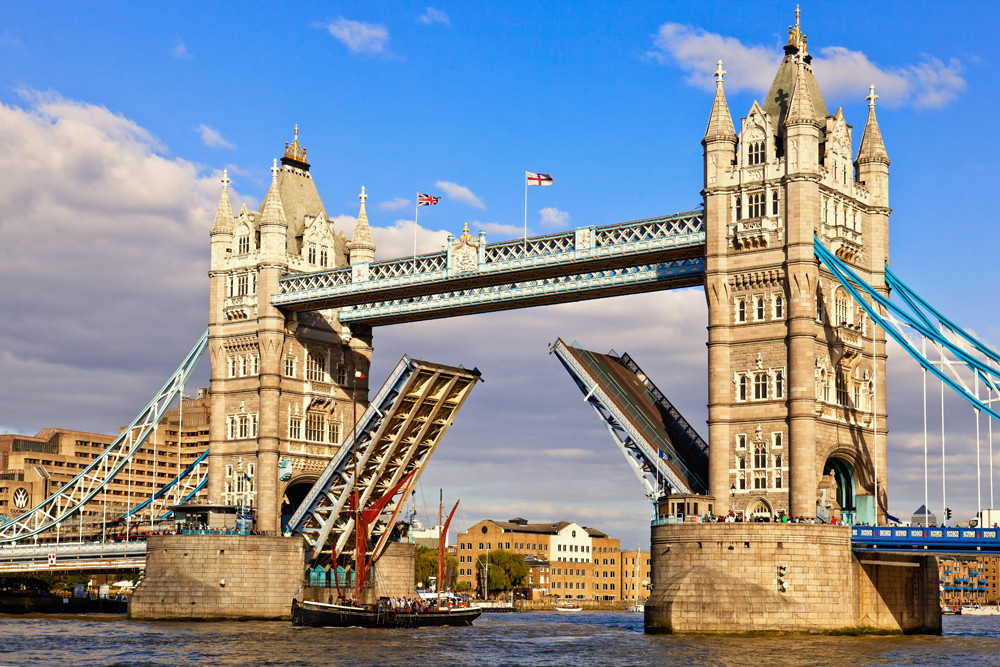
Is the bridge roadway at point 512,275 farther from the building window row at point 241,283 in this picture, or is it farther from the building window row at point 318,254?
the building window row at point 318,254

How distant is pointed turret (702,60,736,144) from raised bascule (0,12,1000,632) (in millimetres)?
100

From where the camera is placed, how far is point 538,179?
249ft

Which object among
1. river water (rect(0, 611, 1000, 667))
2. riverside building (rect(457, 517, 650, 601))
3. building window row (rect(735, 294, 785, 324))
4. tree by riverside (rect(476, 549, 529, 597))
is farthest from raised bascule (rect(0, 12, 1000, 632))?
riverside building (rect(457, 517, 650, 601))

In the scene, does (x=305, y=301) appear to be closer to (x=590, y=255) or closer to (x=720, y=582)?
(x=590, y=255)

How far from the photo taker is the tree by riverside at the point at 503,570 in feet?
519

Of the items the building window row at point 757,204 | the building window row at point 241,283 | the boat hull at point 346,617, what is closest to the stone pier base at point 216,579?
the boat hull at point 346,617

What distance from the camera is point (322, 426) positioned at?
91062 mm

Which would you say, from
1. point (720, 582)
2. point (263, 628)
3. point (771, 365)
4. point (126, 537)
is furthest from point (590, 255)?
point (126, 537)

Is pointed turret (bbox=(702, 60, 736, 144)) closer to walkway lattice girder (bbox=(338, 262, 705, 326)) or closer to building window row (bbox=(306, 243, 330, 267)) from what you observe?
walkway lattice girder (bbox=(338, 262, 705, 326))

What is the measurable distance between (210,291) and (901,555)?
47065 mm

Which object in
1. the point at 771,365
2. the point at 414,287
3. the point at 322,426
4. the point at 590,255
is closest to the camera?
the point at 771,365

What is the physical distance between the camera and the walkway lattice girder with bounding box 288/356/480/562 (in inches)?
2977

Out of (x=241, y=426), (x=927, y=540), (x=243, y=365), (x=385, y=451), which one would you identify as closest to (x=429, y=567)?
(x=241, y=426)

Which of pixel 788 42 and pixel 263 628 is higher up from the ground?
pixel 788 42
